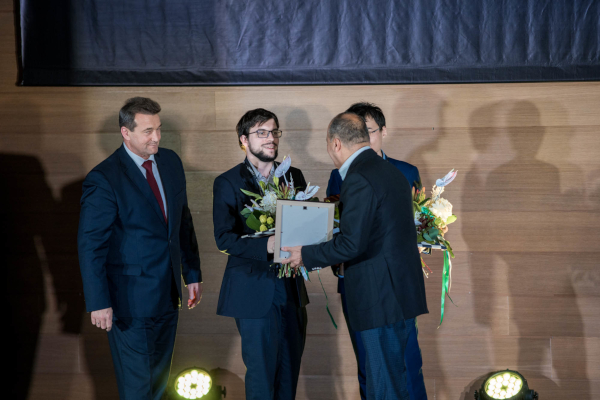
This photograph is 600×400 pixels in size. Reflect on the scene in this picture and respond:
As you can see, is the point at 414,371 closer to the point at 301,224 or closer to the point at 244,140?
the point at 301,224

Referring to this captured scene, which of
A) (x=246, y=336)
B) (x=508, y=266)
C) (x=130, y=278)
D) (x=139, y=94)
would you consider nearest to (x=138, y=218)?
(x=130, y=278)

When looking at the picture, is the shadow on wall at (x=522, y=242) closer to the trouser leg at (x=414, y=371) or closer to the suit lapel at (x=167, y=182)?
the trouser leg at (x=414, y=371)

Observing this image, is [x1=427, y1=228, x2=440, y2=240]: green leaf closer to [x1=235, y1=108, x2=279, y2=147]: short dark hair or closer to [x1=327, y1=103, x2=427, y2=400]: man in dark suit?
[x1=327, y1=103, x2=427, y2=400]: man in dark suit

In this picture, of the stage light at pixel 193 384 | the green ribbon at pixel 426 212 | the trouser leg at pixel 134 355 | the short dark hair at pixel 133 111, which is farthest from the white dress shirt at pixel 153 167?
the green ribbon at pixel 426 212

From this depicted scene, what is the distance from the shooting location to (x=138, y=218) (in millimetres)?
2209

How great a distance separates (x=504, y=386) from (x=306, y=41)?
225cm

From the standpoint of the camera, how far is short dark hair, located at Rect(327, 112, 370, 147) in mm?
2068

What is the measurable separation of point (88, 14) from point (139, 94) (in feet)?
1.78

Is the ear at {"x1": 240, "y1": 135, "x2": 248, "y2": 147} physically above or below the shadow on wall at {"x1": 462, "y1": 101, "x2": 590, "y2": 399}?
above

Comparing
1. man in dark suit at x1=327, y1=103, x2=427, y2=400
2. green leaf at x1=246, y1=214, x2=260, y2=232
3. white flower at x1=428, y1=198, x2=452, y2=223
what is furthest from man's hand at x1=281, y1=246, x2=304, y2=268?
white flower at x1=428, y1=198, x2=452, y2=223

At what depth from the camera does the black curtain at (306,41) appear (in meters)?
2.83

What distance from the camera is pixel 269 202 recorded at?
2.12m

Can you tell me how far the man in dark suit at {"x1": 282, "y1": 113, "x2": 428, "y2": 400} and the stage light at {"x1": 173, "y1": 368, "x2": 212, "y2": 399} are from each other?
1076mm

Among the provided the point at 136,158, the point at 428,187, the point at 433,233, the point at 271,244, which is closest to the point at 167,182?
the point at 136,158
